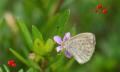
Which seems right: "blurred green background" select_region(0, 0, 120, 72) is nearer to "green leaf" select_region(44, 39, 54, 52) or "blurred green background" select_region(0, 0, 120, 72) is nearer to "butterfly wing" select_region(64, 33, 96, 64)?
"green leaf" select_region(44, 39, 54, 52)

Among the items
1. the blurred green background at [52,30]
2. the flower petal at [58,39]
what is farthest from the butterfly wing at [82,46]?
the blurred green background at [52,30]

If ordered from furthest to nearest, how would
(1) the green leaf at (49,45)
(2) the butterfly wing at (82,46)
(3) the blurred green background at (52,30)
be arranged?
1. (3) the blurred green background at (52,30)
2. (1) the green leaf at (49,45)
3. (2) the butterfly wing at (82,46)

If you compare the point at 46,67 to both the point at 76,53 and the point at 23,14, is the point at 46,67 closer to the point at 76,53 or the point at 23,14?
the point at 76,53

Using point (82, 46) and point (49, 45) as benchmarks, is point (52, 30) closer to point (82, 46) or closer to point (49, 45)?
Answer: point (49, 45)

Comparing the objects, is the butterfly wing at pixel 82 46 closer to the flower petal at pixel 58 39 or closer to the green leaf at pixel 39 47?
the flower petal at pixel 58 39

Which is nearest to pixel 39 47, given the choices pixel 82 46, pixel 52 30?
pixel 82 46

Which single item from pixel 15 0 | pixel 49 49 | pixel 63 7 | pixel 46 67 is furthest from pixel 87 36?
pixel 15 0
